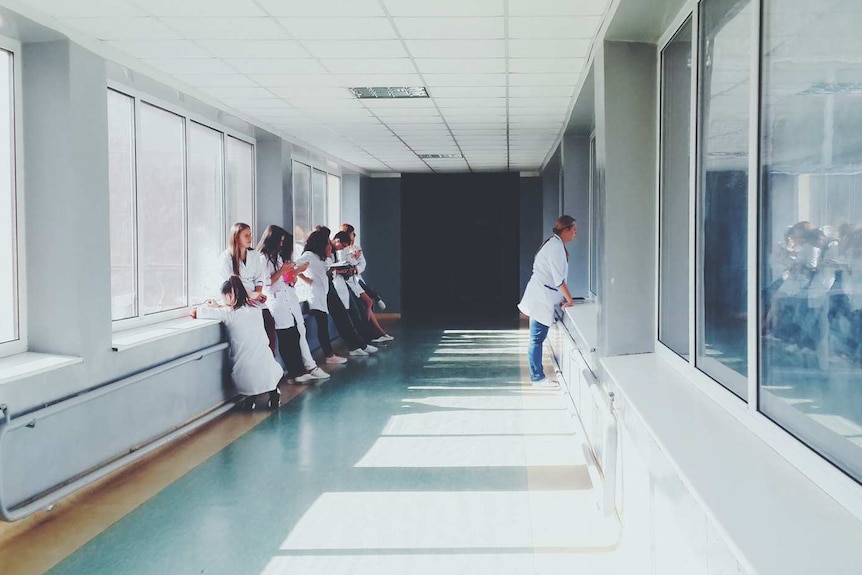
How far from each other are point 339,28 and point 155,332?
279 centimetres

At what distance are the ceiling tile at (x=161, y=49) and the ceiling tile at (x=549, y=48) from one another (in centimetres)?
214

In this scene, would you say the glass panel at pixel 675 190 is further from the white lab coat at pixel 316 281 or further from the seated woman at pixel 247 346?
the white lab coat at pixel 316 281

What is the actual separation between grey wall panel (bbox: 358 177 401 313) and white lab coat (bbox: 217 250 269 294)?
27.0 feet

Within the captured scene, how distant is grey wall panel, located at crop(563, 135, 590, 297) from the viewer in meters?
9.13

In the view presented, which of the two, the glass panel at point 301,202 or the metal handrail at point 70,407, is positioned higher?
the glass panel at point 301,202

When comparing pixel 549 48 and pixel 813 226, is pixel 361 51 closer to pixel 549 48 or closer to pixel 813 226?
pixel 549 48

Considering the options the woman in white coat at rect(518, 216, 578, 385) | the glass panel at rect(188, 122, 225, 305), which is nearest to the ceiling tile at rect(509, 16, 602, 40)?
the woman in white coat at rect(518, 216, 578, 385)

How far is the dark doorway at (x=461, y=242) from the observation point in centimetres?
1702

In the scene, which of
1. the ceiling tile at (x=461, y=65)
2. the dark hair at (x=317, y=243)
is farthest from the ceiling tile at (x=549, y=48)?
the dark hair at (x=317, y=243)

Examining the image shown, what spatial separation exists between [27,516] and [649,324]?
357cm

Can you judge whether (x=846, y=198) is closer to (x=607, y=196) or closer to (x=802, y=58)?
(x=802, y=58)

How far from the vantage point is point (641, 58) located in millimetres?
4637

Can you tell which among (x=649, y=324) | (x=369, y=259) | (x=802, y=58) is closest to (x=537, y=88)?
(x=649, y=324)

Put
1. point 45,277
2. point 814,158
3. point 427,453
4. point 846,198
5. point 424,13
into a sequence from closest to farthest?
point 846,198 < point 814,158 < point 424,13 < point 45,277 < point 427,453
